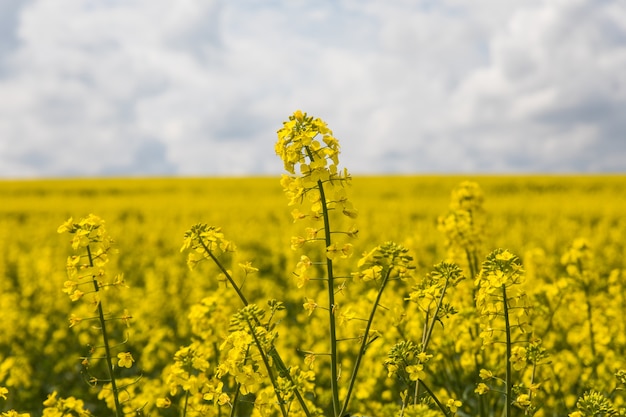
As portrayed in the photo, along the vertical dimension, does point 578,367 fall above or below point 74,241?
below

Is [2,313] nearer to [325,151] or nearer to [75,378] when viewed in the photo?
[75,378]

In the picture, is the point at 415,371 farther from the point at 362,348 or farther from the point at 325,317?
the point at 325,317

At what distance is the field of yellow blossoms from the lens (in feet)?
7.23

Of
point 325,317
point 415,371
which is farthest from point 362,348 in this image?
point 325,317

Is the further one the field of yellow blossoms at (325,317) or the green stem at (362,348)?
the field of yellow blossoms at (325,317)

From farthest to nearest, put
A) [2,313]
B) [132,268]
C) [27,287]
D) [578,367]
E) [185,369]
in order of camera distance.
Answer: [132,268], [27,287], [2,313], [578,367], [185,369]

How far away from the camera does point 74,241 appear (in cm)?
235

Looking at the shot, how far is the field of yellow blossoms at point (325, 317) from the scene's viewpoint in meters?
2.21

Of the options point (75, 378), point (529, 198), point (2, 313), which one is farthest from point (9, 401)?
point (529, 198)

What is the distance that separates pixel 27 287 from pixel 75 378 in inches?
171

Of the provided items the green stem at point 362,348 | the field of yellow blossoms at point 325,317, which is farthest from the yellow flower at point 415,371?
the green stem at point 362,348

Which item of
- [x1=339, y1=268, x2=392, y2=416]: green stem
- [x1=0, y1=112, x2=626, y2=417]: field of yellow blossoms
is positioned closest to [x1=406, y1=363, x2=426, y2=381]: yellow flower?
[x1=0, y1=112, x2=626, y2=417]: field of yellow blossoms

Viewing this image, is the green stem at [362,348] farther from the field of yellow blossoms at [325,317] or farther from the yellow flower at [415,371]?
the yellow flower at [415,371]

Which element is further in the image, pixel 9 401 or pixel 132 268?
pixel 132 268
